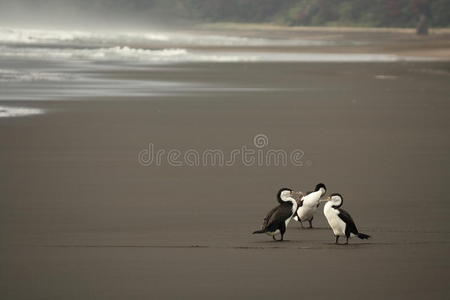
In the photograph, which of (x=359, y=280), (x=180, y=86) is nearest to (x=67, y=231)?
(x=359, y=280)

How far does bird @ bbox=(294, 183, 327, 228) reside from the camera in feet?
25.6

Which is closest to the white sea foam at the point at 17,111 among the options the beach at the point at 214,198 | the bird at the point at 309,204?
the beach at the point at 214,198

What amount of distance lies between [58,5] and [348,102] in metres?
98.6

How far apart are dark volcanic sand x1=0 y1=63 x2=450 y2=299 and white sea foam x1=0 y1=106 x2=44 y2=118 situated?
27 centimetres

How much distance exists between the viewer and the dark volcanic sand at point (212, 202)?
650 centimetres

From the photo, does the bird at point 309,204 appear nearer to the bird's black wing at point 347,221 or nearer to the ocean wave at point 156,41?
the bird's black wing at point 347,221

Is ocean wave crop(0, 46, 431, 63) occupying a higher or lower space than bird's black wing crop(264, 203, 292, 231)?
higher

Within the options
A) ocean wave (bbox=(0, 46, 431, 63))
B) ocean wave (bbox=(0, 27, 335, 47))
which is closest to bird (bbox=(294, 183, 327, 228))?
ocean wave (bbox=(0, 46, 431, 63))

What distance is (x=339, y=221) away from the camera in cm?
718

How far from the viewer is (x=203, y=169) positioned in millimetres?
11117

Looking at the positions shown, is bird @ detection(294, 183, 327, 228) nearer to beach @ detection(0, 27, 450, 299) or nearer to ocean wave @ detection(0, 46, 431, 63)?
beach @ detection(0, 27, 450, 299)

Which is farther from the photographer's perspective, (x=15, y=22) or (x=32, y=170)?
(x=15, y=22)

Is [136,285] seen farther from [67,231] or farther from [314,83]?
[314,83]

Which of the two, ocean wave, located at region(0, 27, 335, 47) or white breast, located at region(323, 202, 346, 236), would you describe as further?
ocean wave, located at region(0, 27, 335, 47)
